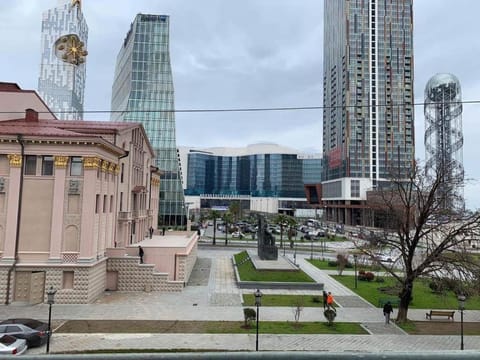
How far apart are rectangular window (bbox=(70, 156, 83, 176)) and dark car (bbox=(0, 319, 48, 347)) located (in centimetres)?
1131

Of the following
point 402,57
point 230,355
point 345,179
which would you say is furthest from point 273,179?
point 230,355

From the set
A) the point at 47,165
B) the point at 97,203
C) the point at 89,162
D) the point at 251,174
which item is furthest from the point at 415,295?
the point at 251,174

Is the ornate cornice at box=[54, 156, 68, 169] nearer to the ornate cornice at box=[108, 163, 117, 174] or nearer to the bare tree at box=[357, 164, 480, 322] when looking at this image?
the ornate cornice at box=[108, 163, 117, 174]

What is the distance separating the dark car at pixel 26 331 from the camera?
1784 centimetres

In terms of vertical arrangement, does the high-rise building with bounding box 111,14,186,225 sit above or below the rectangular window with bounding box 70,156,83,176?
above

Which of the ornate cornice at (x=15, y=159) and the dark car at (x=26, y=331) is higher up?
the ornate cornice at (x=15, y=159)

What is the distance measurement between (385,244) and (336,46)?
118027mm

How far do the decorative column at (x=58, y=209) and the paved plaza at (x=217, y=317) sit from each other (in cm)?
362

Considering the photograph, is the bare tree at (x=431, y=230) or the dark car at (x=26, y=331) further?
the bare tree at (x=431, y=230)

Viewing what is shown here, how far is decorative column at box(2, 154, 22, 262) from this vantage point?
26.4 m

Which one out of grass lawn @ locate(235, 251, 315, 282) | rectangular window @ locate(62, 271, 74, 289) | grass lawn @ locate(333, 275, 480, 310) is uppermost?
rectangular window @ locate(62, 271, 74, 289)

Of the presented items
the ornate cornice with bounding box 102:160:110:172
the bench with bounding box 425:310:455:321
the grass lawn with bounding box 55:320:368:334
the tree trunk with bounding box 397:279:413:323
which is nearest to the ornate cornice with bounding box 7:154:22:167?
the ornate cornice with bounding box 102:160:110:172

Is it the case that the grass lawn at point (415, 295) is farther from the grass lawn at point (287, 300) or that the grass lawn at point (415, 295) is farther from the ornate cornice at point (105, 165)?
the ornate cornice at point (105, 165)

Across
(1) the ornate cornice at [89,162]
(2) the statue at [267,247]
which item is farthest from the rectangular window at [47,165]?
(2) the statue at [267,247]
